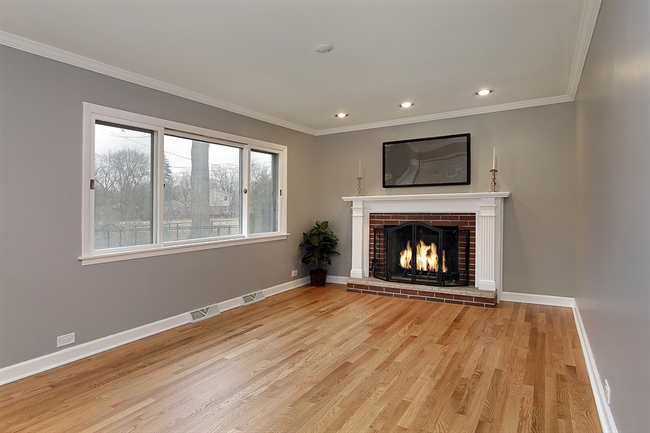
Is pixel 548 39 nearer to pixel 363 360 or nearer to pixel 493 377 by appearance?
pixel 493 377

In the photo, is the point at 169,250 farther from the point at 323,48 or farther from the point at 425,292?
the point at 425,292

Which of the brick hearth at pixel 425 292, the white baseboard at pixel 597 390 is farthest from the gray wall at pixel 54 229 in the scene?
the white baseboard at pixel 597 390

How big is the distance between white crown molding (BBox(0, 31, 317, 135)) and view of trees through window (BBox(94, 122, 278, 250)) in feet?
1.53

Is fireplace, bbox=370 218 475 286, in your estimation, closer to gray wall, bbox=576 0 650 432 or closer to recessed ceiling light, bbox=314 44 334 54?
gray wall, bbox=576 0 650 432

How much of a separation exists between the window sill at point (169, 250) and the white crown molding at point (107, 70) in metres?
1.64

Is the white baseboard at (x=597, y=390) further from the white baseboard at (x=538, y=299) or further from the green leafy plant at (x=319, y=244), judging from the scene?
the green leafy plant at (x=319, y=244)

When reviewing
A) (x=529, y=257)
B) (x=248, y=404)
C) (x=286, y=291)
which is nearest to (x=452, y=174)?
(x=529, y=257)

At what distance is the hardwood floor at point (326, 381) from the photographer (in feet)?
7.23

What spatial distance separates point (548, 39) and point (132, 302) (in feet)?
14.1

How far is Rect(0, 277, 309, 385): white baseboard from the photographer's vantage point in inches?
110

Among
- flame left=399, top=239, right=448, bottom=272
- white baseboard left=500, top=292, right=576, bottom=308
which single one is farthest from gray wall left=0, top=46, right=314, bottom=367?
white baseboard left=500, top=292, right=576, bottom=308

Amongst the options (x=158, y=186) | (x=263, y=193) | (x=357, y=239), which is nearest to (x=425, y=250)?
(x=357, y=239)

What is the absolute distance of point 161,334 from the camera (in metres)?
3.76

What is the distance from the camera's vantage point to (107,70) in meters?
3.38
